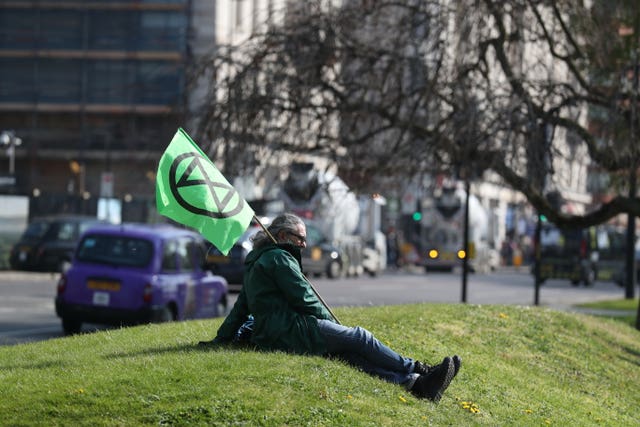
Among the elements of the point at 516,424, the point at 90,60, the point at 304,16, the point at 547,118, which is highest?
the point at 90,60

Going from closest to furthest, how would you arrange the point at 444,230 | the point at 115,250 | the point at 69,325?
the point at 69,325, the point at 115,250, the point at 444,230

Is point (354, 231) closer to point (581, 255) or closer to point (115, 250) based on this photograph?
point (581, 255)

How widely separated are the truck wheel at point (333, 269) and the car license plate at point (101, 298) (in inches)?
1060

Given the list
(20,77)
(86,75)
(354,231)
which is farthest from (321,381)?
(20,77)

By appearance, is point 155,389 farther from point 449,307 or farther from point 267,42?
point 267,42

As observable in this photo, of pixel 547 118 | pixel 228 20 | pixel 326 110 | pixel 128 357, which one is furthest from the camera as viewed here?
pixel 228 20

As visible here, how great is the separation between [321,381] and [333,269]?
1463 inches

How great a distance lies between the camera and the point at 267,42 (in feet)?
65.6

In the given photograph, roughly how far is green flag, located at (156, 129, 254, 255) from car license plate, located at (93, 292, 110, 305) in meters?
9.18

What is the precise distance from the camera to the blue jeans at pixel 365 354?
9414 millimetres

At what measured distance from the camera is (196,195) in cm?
975

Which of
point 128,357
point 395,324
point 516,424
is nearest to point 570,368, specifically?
point 395,324

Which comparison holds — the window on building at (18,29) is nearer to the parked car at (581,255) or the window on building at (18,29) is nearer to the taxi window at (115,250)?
the parked car at (581,255)

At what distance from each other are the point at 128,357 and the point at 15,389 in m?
1.33
